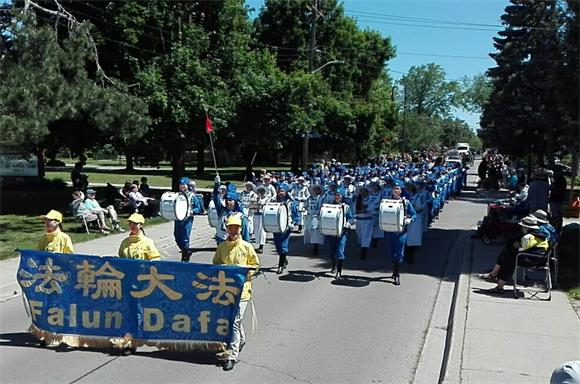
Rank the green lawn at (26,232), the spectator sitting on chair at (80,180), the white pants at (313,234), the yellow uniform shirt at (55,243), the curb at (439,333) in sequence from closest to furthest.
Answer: the curb at (439,333) < the yellow uniform shirt at (55,243) < the white pants at (313,234) < the green lawn at (26,232) < the spectator sitting on chair at (80,180)

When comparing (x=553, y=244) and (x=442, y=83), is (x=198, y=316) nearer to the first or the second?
(x=553, y=244)

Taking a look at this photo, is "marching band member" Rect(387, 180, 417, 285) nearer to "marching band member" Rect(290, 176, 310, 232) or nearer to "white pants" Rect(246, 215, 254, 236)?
"white pants" Rect(246, 215, 254, 236)

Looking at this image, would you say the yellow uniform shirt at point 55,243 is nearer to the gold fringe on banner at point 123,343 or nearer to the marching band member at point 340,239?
the gold fringe on banner at point 123,343

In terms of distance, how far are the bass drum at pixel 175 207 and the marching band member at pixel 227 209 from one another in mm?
659

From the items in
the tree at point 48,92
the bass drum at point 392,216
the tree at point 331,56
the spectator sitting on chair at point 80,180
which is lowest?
the spectator sitting on chair at point 80,180

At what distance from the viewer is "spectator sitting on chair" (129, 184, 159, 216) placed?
66.9ft

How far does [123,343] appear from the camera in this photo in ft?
24.2

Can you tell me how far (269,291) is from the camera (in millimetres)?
10914

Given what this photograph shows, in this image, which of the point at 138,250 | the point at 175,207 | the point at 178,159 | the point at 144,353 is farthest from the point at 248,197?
the point at 178,159

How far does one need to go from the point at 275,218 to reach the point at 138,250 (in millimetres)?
4718

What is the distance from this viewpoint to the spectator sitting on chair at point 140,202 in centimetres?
2041

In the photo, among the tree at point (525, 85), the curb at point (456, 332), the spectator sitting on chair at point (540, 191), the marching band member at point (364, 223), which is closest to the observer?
the curb at point (456, 332)

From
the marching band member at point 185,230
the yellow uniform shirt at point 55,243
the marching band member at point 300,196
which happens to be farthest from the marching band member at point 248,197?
the yellow uniform shirt at point 55,243

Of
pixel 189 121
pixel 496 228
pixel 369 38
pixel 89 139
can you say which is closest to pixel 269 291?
pixel 496 228
